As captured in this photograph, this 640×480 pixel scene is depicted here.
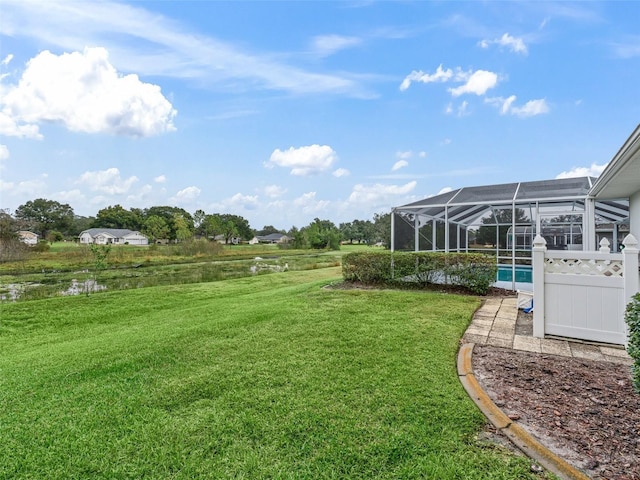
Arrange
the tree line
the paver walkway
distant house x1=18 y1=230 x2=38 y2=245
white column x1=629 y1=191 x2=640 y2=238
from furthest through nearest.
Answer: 1. the tree line
2. distant house x1=18 y1=230 x2=38 y2=245
3. white column x1=629 y1=191 x2=640 y2=238
4. the paver walkway

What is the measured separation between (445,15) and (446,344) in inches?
346

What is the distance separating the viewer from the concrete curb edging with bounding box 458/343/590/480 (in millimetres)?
1892

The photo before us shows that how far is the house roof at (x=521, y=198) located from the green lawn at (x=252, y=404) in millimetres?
5571

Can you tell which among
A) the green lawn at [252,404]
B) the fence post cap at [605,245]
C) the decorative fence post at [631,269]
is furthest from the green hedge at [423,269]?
the decorative fence post at [631,269]

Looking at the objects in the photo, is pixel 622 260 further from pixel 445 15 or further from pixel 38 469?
pixel 445 15

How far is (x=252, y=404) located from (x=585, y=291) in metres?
4.33

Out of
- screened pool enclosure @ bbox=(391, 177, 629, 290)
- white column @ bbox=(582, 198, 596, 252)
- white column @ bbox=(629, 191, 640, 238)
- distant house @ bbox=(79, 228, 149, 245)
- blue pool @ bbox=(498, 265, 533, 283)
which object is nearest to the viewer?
white column @ bbox=(629, 191, 640, 238)

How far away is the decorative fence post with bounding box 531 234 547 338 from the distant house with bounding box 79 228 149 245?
49.2 m

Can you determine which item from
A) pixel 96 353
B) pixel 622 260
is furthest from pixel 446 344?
pixel 96 353

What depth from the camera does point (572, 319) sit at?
14.1ft

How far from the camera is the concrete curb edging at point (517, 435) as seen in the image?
189 cm

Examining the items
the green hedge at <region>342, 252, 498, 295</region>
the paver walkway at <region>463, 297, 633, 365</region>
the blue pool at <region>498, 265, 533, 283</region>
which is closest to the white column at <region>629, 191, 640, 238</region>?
the blue pool at <region>498, 265, 533, 283</region>

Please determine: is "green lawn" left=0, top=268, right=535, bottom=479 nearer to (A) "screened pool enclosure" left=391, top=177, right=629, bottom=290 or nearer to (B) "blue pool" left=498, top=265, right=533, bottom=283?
(A) "screened pool enclosure" left=391, top=177, right=629, bottom=290

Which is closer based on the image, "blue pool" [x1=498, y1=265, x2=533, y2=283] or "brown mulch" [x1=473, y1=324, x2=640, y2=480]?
"brown mulch" [x1=473, y1=324, x2=640, y2=480]
